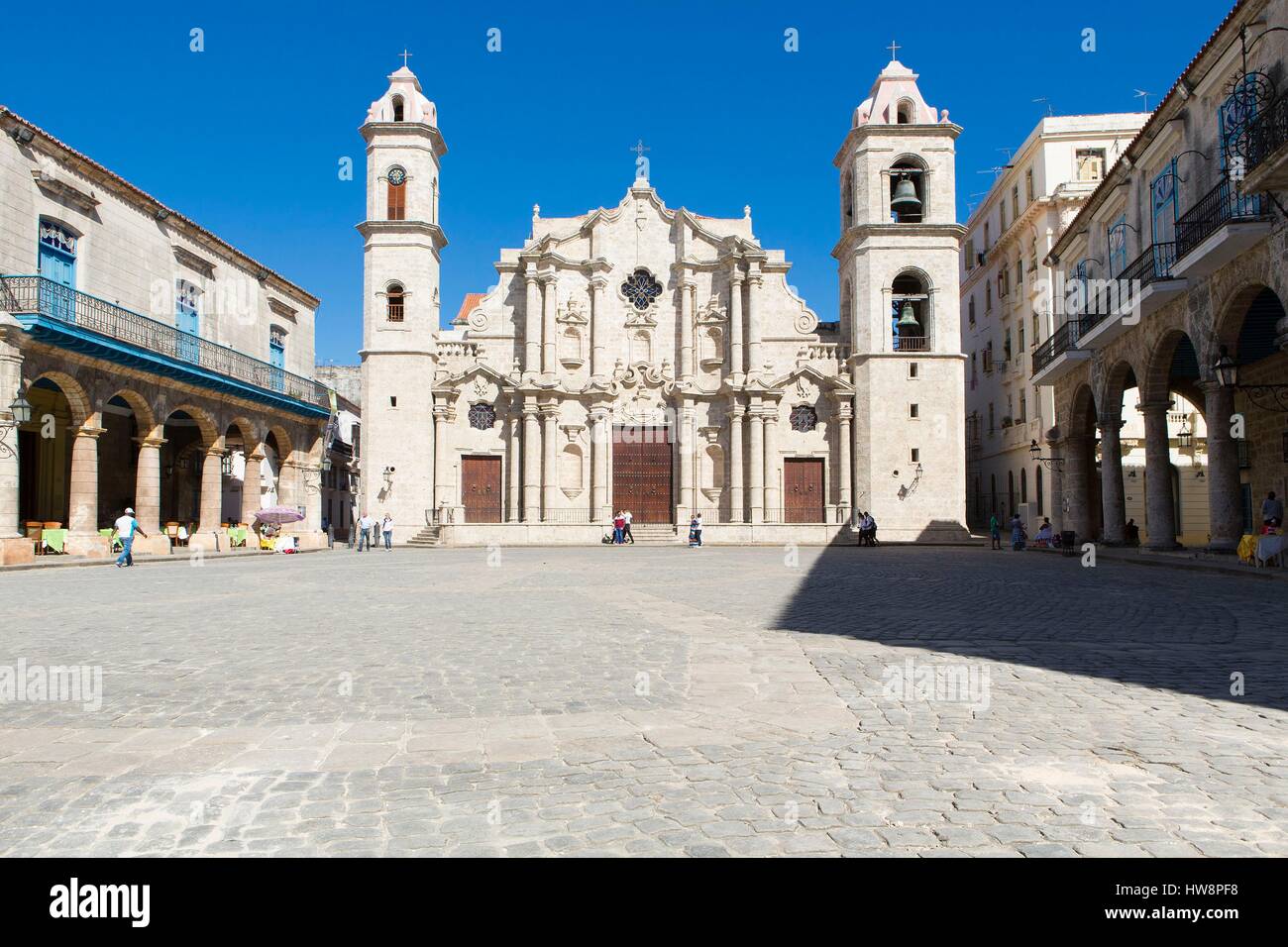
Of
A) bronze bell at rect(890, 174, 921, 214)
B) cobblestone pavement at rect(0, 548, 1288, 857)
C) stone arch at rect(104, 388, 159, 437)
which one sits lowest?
cobblestone pavement at rect(0, 548, 1288, 857)

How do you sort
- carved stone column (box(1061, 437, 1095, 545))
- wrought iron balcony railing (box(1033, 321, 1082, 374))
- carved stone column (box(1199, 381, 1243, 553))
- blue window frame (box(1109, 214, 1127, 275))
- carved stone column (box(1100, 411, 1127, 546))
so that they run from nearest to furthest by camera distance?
1. carved stone column (box(1199, 381, 1243, 553))
2. blue window frame (box(1109, 214, 1127, 275))
3. carved stone column (box(1100, 411, 1127, 546))
4. wrought iron balcony railing (box(1033, 321, 1082, 374))
5. carved stone column (box(1061, 437, 1095, 545))

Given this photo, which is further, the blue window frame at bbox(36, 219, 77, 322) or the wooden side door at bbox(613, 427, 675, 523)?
the wooden side door at bbox(613, 427, 675, 523)

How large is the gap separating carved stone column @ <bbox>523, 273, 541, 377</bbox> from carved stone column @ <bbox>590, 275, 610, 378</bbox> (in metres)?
2.23

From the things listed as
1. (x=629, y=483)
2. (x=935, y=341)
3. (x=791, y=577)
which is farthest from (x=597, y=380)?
(x=791, y=577)

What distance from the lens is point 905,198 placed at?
1347 inches

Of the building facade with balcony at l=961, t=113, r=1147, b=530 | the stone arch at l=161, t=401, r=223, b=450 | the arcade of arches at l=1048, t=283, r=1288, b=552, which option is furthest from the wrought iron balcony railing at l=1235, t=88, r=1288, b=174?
the stone arch at l=161, t=401, r=223, b=450

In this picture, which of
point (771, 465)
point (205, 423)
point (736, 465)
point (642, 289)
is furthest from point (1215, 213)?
point (205, 423)

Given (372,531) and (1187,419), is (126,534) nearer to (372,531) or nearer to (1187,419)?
(372,531)

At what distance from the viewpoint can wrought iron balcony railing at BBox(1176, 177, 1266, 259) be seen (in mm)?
15070

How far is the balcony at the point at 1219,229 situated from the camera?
14914 millimetres

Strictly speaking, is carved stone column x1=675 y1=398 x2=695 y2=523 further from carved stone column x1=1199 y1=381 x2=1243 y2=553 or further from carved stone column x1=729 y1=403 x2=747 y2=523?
carved stone column x1=1199 y1=381 x2=1243 y2=553

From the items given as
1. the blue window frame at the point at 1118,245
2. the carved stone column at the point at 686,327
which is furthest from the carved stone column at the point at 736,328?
the blue window frame at the point at 1118,245
